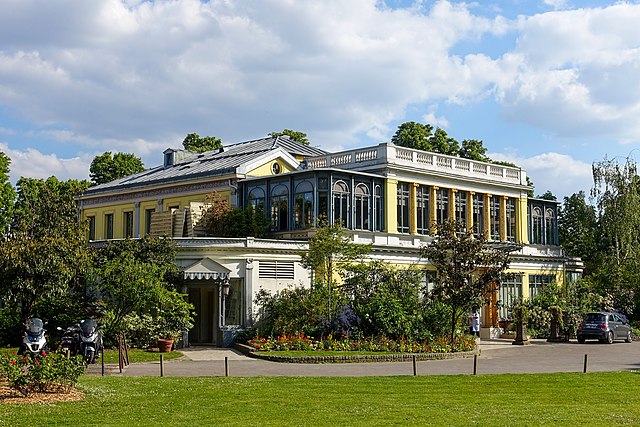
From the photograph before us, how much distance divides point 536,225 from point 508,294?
6591 mm

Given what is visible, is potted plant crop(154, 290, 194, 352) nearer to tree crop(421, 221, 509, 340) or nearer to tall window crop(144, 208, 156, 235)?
tree crop(421, 221, 509, 340)

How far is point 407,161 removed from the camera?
4234 centimetres

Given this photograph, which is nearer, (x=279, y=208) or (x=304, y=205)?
(x=304, y=205)

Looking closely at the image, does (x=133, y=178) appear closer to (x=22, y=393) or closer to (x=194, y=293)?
(x=194, y=293)

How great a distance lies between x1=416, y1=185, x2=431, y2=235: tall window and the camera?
140 feet

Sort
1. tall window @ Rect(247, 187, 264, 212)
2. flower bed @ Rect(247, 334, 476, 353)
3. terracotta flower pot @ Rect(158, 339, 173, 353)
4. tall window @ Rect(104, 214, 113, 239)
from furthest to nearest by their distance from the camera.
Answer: tall window @ Rect(104, 214, 113, 239)
tall window @ Rect(247, 187, 264, 212)
flower bed @ Rect(247, 334, 476, 353)
terracotta flower pot @ Rect(158, 339, 173, 353)

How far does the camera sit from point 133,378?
20734mm

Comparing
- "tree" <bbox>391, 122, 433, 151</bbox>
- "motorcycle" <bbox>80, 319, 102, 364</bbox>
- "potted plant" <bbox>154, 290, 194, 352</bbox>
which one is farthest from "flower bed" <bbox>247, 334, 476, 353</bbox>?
"tree" <bbox>391, 122, 433, 151</bbox>

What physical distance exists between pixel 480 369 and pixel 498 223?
2364 cm

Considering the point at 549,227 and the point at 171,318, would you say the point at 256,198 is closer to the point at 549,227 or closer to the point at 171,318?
the point at 171,318

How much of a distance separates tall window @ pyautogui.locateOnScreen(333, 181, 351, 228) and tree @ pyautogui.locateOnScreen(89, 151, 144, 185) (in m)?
29.2

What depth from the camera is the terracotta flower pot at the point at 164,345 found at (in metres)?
29.4

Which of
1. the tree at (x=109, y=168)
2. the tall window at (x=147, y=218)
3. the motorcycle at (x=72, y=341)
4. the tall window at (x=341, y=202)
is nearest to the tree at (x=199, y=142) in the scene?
the tree at (x=109, y=168)

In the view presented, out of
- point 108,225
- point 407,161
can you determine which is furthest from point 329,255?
point 108,225
